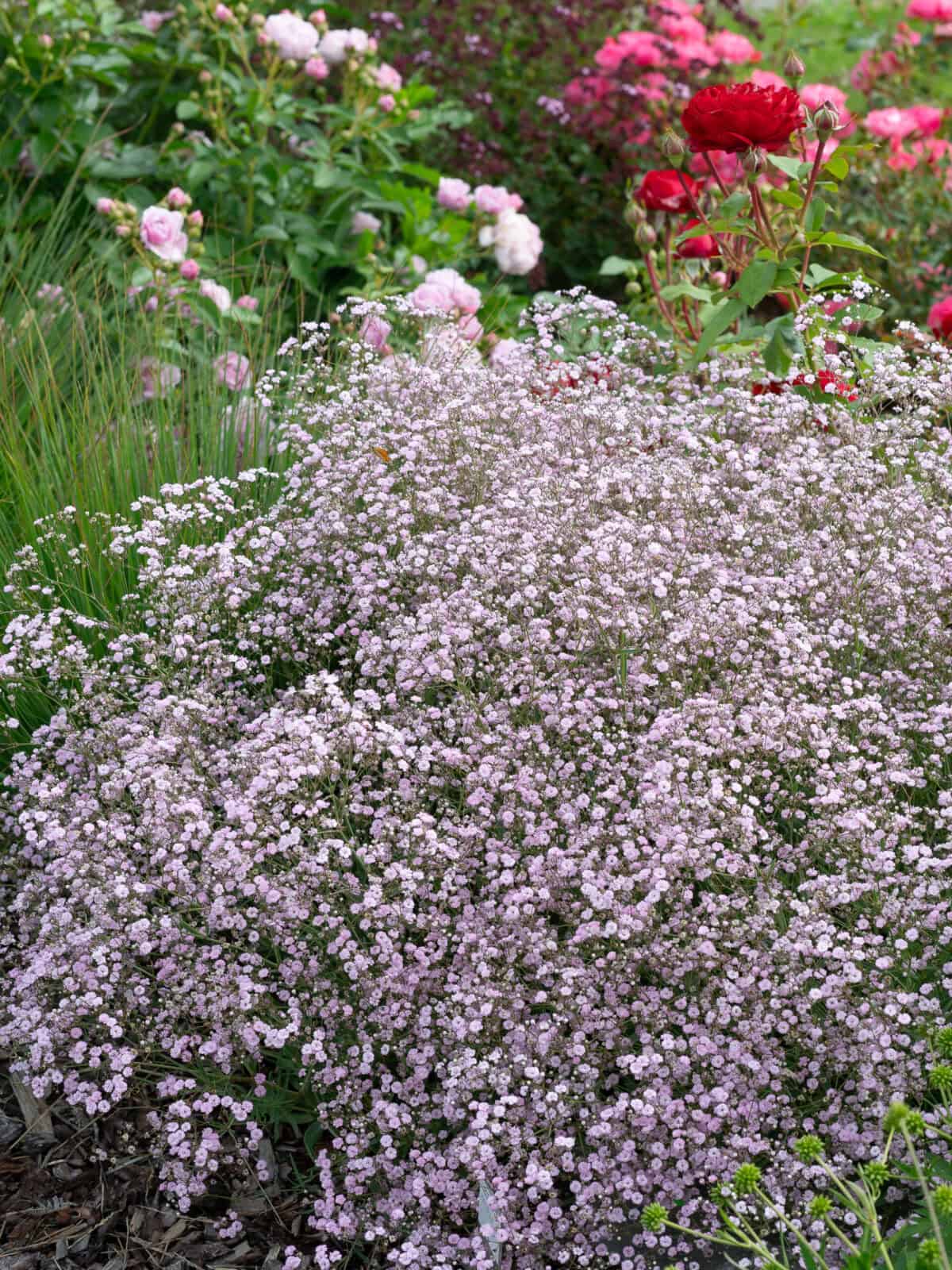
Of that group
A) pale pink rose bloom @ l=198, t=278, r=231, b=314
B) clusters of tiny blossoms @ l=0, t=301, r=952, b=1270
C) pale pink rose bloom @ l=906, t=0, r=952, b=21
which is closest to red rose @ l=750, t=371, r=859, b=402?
clusters of tiny blossoms @ l=0, t=301, r=952, b=1270

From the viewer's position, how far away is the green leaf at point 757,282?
4.52m

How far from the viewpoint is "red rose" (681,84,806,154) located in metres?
4.18

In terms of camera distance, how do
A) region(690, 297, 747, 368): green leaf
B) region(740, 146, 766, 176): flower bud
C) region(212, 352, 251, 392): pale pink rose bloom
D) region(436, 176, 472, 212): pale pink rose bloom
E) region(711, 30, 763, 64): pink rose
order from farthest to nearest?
region(711, 30, 763, 64): pink rose
region(436, 176, 472, 212): pale pink rose bloom
region(212, 352, 251, 392): pale pink rose bloom
region(690, 297, 747, 368): green leaf
region(740, 146, 766, 176): flower bud

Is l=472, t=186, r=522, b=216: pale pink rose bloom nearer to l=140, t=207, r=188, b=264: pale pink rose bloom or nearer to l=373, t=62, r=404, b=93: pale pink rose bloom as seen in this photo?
l=373, t=62, r=404, b=93: pale pink rose bloom

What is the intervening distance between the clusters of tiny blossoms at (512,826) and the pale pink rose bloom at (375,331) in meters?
1.09

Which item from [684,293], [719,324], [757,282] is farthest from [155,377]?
[757,282]

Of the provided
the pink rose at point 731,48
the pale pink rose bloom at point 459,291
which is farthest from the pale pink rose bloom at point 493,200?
the pink rose at point 731,48

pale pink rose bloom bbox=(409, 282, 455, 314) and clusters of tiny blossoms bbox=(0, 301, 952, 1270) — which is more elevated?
pale pink rose bloom bbox=(409, 282, 455, 314)

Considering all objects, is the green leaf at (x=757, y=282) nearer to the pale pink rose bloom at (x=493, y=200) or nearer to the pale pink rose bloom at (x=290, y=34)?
the pale pink rose bloom at (x=493, y=200)

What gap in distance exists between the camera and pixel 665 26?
8031mm

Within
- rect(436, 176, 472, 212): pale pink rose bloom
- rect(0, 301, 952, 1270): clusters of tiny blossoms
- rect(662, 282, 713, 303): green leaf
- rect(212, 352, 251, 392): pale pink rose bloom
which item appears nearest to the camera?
rect(0, 301, 952, 1270): clusters of tiny blossoms

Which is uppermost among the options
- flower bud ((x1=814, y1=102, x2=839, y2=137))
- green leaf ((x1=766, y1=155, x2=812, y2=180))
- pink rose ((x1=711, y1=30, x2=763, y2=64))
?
flower bud ((x1=814, y1=102, x2=839, y2=137))

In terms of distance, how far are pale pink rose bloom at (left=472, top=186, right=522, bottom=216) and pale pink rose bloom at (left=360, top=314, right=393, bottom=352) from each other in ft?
4.72

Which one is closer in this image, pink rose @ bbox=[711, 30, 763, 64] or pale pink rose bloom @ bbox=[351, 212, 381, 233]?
pale pink rose bloom @ bbox=[351, 212, 381, 233]
